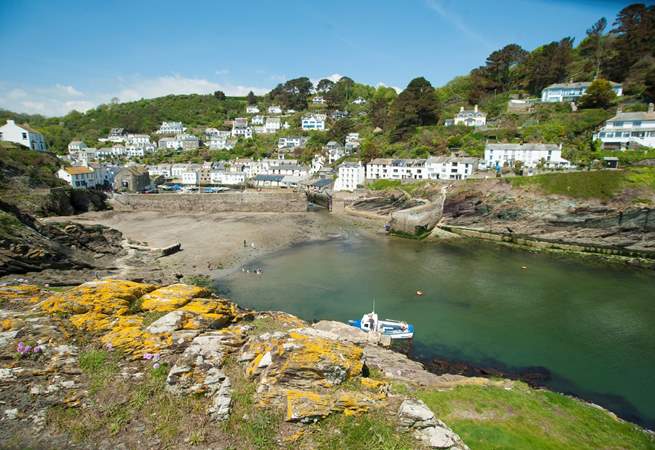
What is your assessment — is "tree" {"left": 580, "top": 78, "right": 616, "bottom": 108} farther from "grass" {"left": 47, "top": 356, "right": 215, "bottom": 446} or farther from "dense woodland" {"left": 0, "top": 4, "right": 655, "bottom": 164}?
"grass" {"left": 47, "top": 356, "right": 215, "bottom": 446}

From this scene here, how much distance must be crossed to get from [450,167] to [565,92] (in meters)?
37.5

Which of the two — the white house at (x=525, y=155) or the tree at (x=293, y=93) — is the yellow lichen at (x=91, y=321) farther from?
the tree at (x=293, y=93)

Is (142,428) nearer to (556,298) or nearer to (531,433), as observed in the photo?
(531,433)

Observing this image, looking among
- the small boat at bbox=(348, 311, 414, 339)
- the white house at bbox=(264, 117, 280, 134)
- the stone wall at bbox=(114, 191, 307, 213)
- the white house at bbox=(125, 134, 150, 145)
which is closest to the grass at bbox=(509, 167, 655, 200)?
the small boat at bbox=(348, 311, 414, 339)

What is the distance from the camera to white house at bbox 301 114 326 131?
4151 inches

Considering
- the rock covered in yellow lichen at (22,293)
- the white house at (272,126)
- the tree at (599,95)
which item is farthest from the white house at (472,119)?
the rock covered in yellow lichen at (22,293)

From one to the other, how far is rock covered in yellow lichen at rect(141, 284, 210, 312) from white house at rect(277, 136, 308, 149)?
85.7 metres

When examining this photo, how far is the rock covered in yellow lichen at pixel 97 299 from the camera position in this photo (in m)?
9.92

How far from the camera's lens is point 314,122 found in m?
106

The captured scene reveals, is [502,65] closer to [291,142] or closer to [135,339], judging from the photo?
[291,142]

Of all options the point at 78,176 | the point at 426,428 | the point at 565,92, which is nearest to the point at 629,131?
the point at 565,92

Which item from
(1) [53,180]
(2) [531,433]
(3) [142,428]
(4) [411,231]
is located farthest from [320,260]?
(1) [53,180]

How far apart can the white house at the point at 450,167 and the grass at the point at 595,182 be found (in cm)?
1023

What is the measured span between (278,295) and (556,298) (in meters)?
21.4
